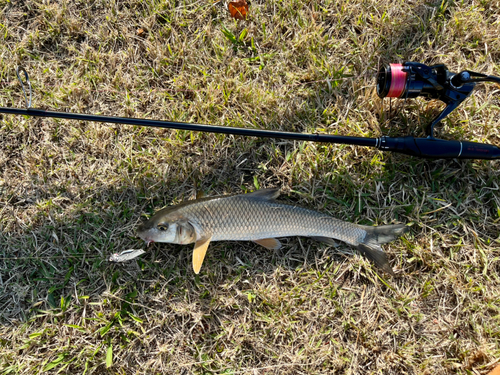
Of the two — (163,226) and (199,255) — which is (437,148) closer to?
(199,255)

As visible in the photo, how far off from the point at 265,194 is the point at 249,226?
30 cm

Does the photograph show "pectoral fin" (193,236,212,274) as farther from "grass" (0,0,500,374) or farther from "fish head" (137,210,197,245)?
"grass" (0,0,500,374)

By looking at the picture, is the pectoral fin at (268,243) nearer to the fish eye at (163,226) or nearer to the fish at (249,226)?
the fish at (249,226)

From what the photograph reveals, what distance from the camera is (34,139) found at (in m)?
3.13

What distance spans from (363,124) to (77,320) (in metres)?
3.05

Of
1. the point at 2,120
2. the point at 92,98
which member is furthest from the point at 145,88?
the point at 2,120

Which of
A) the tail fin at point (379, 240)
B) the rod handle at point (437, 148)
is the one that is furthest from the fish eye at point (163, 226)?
the rod handle at point (437, 148)

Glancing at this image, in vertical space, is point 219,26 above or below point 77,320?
above

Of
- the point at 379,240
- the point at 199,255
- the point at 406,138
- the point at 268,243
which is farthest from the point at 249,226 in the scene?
the point at 406,138

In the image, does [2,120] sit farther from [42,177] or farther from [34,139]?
[42,177]

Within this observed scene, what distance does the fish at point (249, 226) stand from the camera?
Result: 8.55ft

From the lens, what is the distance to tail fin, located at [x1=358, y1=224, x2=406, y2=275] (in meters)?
2.71

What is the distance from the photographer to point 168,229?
8.55 feet

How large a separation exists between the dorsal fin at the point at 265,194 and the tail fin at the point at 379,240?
78 centimetres
